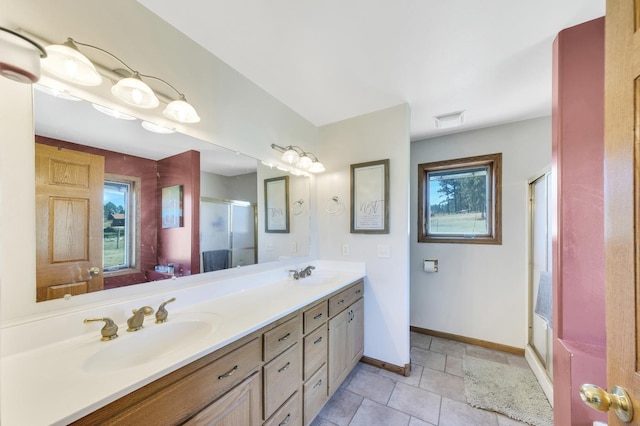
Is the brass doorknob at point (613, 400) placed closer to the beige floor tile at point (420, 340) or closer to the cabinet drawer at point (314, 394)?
the cabinet drawer at point (314, 394)

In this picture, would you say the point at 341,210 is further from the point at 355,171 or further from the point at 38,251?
the point at 38,251

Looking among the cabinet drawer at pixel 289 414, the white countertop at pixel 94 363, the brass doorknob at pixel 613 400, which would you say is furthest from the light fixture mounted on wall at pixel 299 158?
the brass doorknob at pixel 613 400

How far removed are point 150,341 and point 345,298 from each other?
1.34 meters

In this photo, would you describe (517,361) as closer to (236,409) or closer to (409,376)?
(409,376)

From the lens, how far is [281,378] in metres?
1.29

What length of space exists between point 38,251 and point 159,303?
20.0 inches

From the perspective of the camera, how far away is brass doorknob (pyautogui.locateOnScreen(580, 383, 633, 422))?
0.52 meters

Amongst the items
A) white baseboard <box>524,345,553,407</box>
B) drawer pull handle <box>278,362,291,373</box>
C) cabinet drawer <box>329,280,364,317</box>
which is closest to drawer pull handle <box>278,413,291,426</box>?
drawer pull handle <box>278,362,291,373</box>

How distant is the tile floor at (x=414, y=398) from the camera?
1653 millimetres

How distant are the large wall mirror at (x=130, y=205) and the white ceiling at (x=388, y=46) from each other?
65 cm

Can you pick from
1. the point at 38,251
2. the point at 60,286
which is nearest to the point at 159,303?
the point at 60,286

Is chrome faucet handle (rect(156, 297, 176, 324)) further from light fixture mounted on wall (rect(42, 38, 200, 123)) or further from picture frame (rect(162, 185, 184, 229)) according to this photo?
light fixture mounted on wall (rect(42, 38, 200, 123))

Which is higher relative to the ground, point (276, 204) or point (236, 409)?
point (276, 204)

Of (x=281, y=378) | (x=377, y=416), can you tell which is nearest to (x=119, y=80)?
(x=281, y=378)
